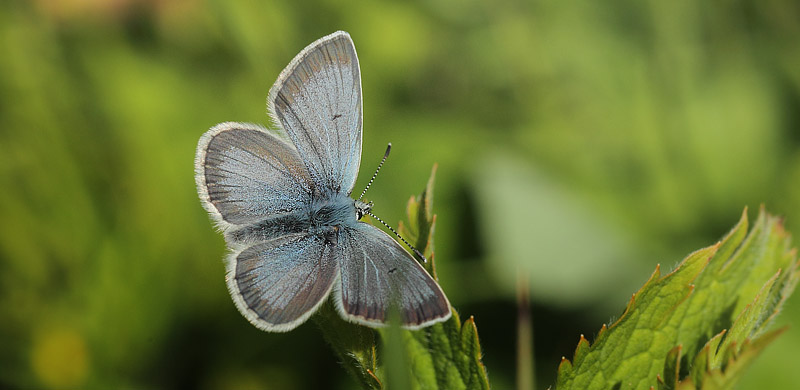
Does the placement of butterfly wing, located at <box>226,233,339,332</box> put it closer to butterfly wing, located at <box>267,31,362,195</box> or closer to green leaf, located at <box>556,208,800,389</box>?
butterfly wing, located at <box>267,31,362,195</box>

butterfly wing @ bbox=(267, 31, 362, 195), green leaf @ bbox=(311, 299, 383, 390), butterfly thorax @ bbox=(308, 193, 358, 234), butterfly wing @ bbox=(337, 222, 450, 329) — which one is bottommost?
green leaf @ bbox=(311, 299, 383, 390)

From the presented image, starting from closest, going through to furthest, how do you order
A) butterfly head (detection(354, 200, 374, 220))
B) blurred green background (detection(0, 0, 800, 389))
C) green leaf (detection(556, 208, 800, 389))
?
1. green leaf (detection(556, 208, 800, 389))
2. butterfly head (detection(354, 200, 374, 220))
3. blurred green background (detection(0, 0, 800, 389))

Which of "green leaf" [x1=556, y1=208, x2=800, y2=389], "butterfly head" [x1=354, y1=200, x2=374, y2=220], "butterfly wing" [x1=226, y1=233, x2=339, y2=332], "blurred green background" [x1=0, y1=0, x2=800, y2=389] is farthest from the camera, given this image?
"blurred green background" [x1=0, y1=0, x2=800, y2=389]

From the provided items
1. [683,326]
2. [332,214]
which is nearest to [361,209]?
[332,214]

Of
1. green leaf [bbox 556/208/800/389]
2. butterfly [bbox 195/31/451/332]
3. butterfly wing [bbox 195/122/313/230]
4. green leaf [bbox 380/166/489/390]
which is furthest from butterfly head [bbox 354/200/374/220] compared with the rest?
green leaf [bbox 556/208/800/389]

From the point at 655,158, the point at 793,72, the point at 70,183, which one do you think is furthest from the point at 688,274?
the point at 793,72

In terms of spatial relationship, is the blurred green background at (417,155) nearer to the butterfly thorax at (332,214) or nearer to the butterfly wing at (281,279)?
the butterfly thorax at (332,214)
